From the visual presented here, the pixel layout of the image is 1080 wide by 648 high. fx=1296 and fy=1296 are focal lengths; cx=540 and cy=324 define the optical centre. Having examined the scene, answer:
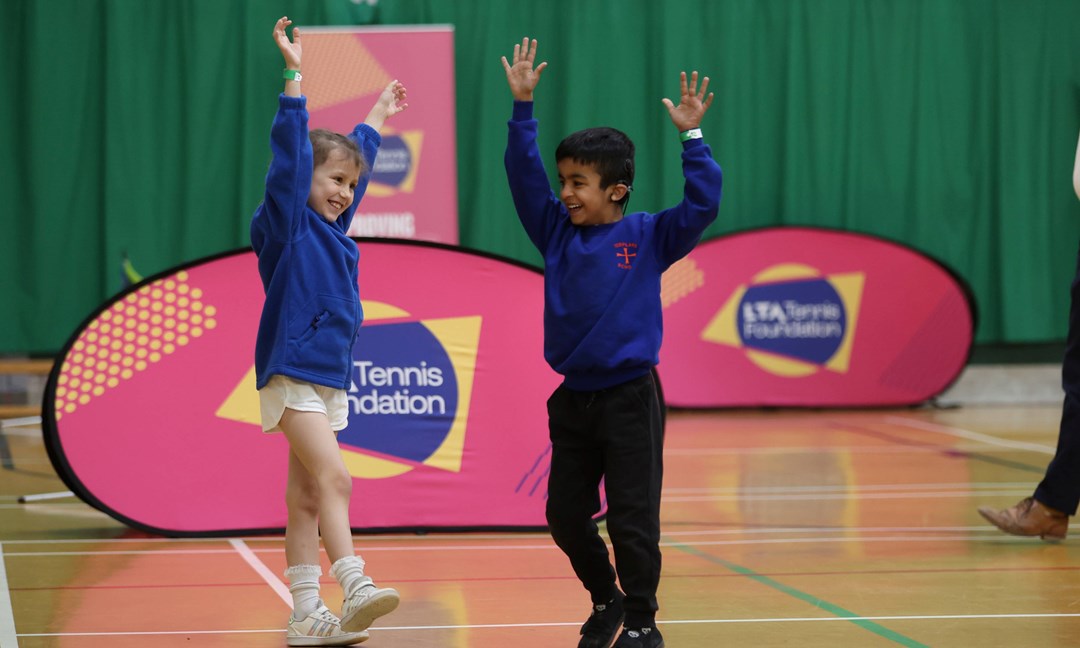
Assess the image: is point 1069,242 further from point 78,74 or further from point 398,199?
point 78,74

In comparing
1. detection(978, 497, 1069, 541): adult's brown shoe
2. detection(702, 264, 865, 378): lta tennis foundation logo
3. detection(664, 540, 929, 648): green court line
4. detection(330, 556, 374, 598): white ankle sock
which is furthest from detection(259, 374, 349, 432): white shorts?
detection(702, 264, 865, 378): lta tennis foundation logo

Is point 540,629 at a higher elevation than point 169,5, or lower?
lower

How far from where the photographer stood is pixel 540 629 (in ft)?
10.2

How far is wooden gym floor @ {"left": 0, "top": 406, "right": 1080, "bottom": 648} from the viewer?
3062mm

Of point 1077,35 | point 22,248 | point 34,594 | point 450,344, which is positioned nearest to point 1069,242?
point 1077,35

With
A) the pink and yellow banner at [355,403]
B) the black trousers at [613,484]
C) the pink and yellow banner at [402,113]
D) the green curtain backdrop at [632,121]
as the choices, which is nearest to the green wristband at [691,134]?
the black trousers at [613,484]

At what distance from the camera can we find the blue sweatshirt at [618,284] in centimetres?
285

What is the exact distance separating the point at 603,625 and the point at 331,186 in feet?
3.89

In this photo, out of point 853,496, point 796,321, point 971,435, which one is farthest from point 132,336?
point 796,321

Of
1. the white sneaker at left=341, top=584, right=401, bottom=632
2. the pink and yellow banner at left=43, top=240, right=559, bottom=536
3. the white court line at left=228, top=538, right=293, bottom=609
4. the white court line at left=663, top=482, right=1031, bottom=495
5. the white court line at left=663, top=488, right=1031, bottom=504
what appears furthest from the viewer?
the white court line at left=663, top=482, right=1031, bottom=495

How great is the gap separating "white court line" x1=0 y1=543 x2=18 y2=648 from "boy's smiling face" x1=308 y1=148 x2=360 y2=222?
3.95 ft

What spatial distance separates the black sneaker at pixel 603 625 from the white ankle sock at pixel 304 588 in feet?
2.07

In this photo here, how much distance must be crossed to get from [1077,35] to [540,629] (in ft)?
26.6

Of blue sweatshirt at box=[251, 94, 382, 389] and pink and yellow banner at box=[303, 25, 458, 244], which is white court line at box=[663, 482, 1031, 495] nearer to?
blue sweatshirt at box=[251, 94, 382, 389]
